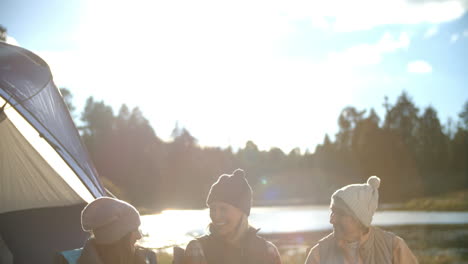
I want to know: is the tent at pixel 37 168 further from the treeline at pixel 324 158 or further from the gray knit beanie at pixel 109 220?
the treeline at pixel 324 158

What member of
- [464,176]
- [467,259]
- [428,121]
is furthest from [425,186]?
[467,259]

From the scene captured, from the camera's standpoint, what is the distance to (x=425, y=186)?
5225 cm

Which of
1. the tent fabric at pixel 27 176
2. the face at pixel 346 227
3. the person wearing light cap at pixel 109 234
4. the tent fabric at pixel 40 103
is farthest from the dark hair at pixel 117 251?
the tent fabric at pixel 27 176

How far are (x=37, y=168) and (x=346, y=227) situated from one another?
4.03m

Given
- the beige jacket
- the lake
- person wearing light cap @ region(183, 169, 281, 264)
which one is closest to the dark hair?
person wearing light cap @ region(183, 169, 281, 264)

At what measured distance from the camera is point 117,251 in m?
3.09

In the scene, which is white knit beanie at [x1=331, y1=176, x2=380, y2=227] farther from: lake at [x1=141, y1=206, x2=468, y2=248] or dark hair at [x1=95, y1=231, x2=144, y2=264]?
lake at [x1=141, y1=206, x2=468, y2=248]

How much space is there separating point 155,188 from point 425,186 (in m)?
29.2

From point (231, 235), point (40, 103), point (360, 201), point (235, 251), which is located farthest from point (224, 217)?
point (40, 103)

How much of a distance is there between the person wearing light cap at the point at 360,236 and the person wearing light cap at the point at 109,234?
4.41 feet

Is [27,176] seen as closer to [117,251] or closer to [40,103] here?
A: [40,103]

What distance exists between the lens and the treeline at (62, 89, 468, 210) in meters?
53.3

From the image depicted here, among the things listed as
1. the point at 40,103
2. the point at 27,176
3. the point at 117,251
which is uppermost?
the point at 40,103

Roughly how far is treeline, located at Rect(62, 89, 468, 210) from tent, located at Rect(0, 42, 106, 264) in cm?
4237
